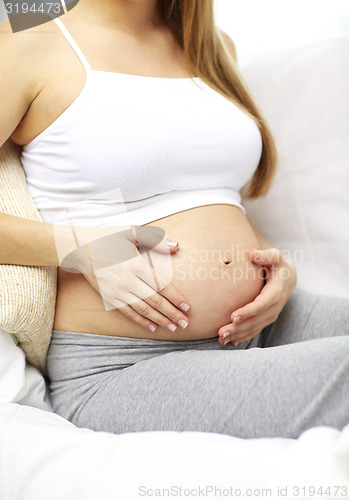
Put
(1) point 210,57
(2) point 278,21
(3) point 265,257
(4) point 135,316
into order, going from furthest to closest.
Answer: (2) point 278,21, (1) point 210,57, (3) point 265,257, (4) point 135,316

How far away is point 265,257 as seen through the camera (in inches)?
37.4

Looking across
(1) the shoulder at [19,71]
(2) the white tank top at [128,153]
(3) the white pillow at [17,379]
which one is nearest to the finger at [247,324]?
(2) the white tank top at [128,153]

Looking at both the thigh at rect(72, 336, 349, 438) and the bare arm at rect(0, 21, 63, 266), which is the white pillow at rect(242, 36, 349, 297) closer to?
the thigh at rect(72, 336, 349, 438)

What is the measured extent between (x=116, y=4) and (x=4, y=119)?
1.26 feet

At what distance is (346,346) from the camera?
66 centimetres

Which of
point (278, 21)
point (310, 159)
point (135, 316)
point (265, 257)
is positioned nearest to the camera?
point (135, 316)

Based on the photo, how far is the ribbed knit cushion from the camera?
2.55 ft

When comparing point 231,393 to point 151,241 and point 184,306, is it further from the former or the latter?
point 151,241

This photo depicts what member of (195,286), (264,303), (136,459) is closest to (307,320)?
(264,303)

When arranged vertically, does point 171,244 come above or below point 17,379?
above

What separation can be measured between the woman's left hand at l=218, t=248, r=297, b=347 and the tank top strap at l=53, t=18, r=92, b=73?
0.45 m

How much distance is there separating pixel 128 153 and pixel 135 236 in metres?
0.14

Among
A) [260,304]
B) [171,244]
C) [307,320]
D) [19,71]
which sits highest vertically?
[19,71]

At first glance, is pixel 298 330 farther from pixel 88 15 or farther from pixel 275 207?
pixel 88 15
